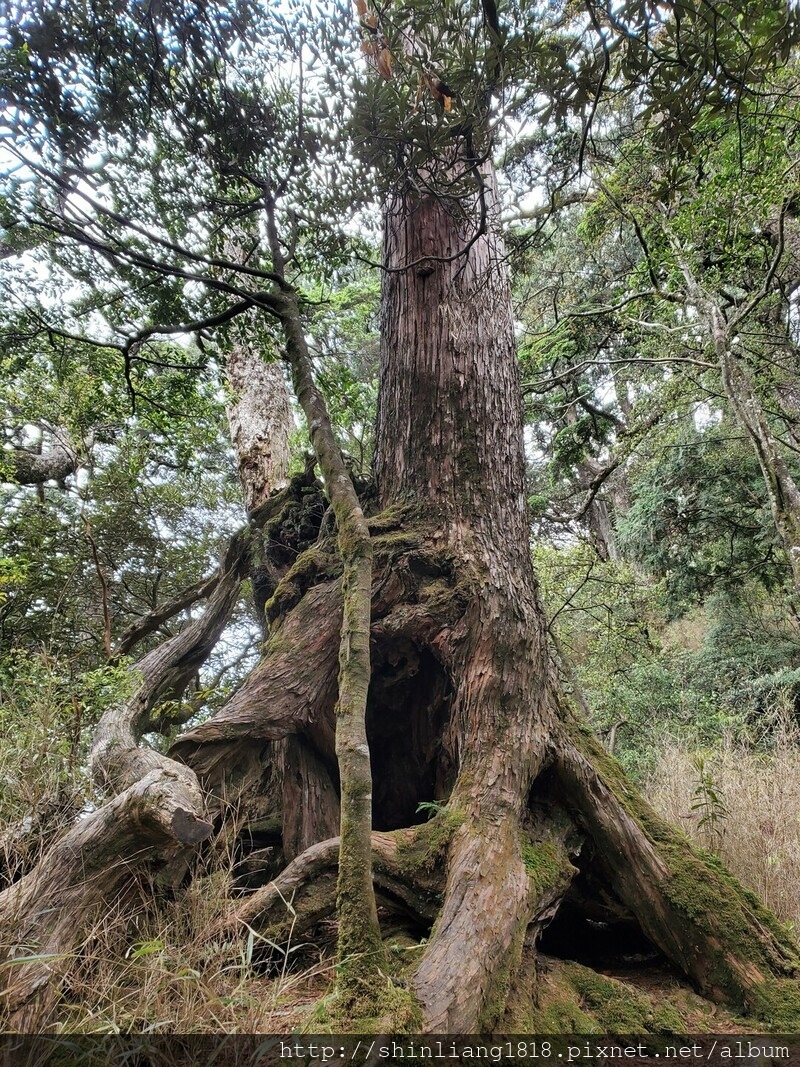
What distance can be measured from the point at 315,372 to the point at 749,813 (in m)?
4.83

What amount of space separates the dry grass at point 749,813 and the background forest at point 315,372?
26 mm

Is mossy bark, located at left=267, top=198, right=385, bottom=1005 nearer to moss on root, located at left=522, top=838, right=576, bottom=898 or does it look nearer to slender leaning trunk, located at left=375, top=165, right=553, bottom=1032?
slender leaning trunk, located at left=375, top=165, right=553, bottom=1032

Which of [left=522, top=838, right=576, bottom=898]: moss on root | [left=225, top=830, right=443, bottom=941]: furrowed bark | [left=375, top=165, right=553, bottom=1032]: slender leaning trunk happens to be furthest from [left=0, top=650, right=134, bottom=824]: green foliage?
[left=522, top=838, right=576, bottom=898]: moss on root

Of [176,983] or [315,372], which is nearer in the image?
[176,983]

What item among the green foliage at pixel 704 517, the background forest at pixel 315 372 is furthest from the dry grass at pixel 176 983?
the green foliage at pixel 704 517

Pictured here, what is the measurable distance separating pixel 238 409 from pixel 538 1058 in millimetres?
5627

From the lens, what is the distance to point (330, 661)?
10.1ft

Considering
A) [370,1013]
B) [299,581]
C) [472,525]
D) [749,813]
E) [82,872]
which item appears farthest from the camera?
[749,813]

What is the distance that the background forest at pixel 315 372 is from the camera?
2.42 meters

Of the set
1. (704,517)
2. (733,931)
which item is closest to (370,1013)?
(733,931)

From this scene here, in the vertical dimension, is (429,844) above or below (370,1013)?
above

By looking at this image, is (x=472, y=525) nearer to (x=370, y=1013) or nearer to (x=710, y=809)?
(x=370, y=1013)

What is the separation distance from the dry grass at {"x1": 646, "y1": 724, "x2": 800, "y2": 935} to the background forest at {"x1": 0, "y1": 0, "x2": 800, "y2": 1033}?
0.09 feet

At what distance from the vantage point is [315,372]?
4645mm
